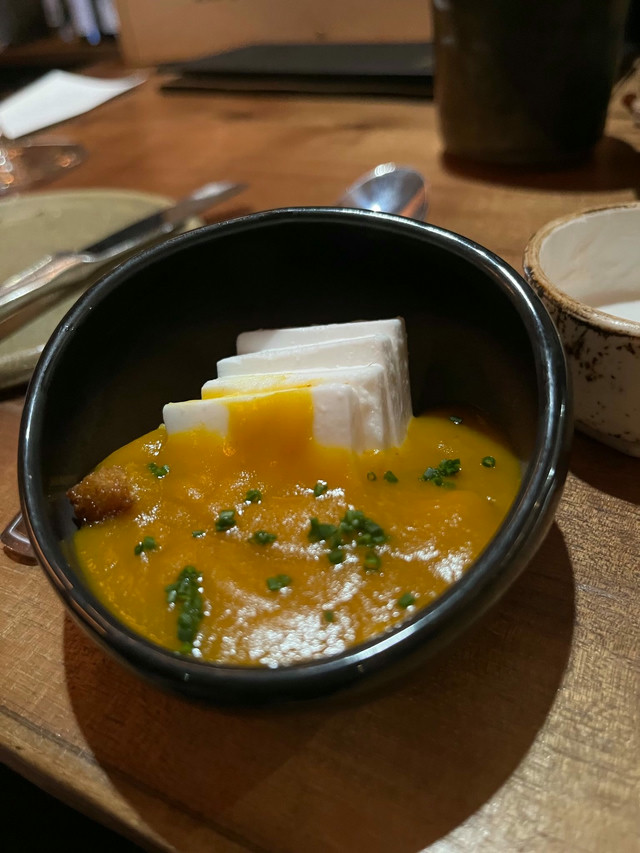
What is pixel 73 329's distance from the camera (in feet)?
2.82

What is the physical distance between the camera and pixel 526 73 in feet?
4.82

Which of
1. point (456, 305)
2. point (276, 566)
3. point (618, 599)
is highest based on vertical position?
point (456, 305)

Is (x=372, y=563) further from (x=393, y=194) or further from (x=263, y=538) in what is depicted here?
(x=393, y=194)

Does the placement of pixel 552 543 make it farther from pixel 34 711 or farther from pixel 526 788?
pixel 34 711

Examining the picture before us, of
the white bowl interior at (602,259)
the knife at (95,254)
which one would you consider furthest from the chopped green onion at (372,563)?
the knife at (95,254)

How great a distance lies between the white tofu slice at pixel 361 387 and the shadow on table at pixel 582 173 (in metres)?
0.99

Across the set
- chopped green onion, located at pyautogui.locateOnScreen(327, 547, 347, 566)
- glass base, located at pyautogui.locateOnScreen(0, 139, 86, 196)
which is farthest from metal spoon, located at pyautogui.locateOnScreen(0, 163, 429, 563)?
glass base, located at pyautogui.locateOnScreen(0, 139, 86, 196)

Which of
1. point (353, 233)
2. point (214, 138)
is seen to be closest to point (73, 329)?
point (353, 233)

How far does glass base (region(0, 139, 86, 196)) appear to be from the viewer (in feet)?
6.73

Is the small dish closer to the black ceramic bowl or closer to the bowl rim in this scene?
the black ceramic bowl

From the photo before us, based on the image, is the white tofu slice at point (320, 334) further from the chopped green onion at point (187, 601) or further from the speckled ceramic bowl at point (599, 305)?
the chopped green onion at point (187, 601)

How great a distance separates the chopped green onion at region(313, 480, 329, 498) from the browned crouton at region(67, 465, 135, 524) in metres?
0.22

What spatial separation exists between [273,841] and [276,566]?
0.25 m

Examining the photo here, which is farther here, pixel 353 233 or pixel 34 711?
pixel 353 233
